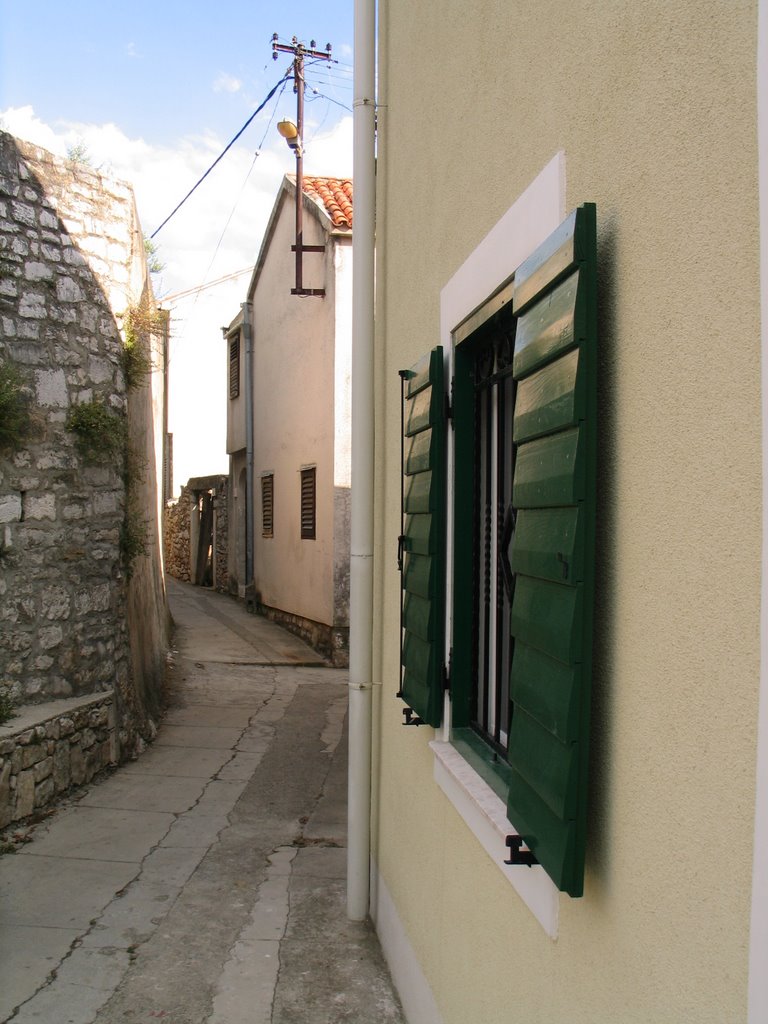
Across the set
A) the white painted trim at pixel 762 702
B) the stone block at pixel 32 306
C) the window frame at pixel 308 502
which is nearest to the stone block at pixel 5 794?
the stone block at pixel 32 306

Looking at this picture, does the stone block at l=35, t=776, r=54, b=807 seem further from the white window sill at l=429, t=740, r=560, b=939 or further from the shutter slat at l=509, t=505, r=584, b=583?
the shutter slat at l=509, t=505, r=584, b=583

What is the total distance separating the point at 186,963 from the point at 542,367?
3.10 metres

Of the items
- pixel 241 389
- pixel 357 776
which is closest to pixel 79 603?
pixel 357 776

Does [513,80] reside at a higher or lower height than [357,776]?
higher

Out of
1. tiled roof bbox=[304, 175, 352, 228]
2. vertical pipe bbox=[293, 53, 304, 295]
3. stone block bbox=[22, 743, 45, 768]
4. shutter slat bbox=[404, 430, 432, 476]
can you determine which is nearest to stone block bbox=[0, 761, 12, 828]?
stone block bbox=[22, 743, 45, 768]

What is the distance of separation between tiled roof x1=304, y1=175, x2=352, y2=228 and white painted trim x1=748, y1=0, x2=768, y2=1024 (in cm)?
1053

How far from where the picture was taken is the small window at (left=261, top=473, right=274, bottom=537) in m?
14.6

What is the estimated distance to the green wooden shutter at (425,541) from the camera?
2988mm

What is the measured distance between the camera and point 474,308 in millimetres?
2609

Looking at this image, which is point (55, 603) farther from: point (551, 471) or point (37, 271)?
point (551, 471)

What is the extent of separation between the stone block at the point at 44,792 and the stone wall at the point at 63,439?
54 cm

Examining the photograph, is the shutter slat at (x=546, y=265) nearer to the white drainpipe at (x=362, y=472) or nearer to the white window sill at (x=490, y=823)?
the white window sill at (x=490, y=823)

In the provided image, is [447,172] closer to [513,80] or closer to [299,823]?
[513,80]

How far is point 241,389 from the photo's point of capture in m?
16.9
